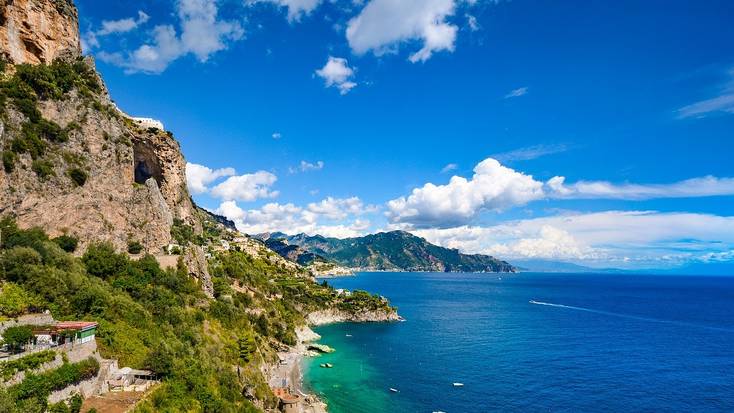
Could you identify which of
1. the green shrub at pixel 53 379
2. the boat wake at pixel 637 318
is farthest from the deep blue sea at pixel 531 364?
the green shrub at pixel 53 379

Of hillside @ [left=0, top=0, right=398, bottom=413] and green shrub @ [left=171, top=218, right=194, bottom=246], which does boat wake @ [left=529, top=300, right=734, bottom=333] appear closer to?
hillside @ [left=0, top=0, right=398, bottom=413]

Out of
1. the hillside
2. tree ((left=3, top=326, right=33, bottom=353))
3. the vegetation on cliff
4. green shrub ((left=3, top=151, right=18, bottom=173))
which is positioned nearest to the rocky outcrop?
the hillside

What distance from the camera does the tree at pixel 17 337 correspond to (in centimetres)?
2597

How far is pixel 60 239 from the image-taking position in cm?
4616

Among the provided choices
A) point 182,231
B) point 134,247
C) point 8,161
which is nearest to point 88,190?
point 134,247

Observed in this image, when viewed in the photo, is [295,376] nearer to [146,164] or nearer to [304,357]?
[304,357]

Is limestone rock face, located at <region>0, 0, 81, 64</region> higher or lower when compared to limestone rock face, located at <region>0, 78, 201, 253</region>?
higher

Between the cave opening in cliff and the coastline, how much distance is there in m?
48.1

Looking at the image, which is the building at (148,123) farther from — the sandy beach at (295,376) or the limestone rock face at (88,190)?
the sandy beach at (295,376)

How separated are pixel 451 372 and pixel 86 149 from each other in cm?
6942

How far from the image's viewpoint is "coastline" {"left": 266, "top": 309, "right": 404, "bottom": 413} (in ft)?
186

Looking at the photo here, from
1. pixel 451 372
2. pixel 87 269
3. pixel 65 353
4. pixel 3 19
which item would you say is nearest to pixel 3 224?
pixel 87 269

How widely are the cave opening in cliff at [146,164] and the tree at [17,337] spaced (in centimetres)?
6537

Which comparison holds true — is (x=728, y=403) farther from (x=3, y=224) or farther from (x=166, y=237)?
(x=3, y=224)
